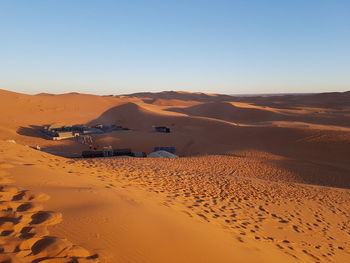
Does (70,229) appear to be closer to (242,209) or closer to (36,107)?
(242,209)

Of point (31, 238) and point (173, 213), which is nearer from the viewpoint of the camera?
point (31, 238)

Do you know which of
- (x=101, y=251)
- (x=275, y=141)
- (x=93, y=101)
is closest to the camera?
(x=101, y=251)

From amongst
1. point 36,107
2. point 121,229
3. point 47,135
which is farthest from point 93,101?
point 121,229

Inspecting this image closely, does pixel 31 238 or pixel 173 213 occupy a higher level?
pixel 31 238

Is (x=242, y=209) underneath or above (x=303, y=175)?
above

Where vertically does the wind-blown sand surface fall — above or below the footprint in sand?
below

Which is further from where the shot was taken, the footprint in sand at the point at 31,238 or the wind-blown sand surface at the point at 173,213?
the wind-blown sand surface at the point at 173,213

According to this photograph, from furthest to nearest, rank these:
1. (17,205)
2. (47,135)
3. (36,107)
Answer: (36,107) < (47,135) < (17,205)

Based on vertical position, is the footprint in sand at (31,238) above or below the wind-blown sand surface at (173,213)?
above

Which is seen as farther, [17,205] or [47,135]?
[47,135]

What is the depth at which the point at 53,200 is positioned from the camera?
4180 mm

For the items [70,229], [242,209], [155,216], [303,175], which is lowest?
[303,175]

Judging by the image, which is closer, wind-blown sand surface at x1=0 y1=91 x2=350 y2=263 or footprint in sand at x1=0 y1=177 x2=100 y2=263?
footprint in sand at x1=0 y1=177 x2=100 y2=263

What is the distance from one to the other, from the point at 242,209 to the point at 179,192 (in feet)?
5.86
